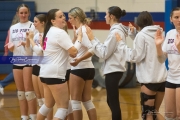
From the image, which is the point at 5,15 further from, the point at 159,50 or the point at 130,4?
the point at 159,50

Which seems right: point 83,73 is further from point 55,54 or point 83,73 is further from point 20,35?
point 20,35

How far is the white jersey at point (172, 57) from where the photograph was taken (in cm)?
501

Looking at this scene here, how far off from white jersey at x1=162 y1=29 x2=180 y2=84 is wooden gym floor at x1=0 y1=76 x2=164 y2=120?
1.81 metres

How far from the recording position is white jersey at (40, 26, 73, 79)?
521 cm

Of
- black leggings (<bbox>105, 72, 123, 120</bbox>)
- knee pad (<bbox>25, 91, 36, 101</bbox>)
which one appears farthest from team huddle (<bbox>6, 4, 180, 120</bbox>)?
knee pad (<bbox>25, 91, 36, 101</bbox>)

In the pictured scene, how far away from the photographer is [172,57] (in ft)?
16.6

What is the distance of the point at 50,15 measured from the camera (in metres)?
5.43

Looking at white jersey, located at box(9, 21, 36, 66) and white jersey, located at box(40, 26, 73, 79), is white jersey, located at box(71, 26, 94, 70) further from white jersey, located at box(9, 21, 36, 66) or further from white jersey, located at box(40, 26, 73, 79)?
white jersey, located at box(9, 21, 36, 66)

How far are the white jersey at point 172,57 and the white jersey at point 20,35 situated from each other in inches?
87.3

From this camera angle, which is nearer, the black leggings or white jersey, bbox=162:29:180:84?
white jersey, bbox=162:29:180:84

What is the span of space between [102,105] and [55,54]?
3.34 meters

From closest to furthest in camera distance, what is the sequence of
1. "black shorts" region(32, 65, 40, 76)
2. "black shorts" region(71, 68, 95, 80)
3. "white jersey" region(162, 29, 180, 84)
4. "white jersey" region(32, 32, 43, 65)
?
"white jersey" region(162, 29, 180, 84) < "white jersey" region(32, 32, 43, 65) < "black shorts" region(71, 68, 95, 80) < "black shorts" region(32, 65, 40, 76)

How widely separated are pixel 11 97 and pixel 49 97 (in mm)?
4227

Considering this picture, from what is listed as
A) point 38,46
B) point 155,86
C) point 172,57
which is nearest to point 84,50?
point 38,46
